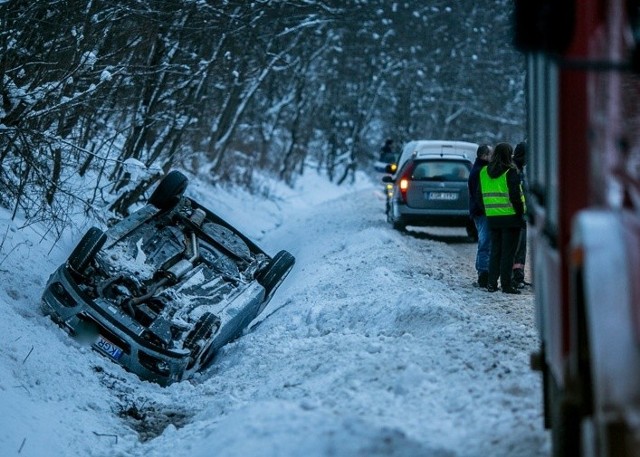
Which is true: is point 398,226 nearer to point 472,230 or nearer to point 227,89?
point 472,230

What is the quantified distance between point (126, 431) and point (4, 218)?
565 cm

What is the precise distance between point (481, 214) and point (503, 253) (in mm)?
785

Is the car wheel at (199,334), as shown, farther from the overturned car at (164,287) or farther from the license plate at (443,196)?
the license plate at (443,196)

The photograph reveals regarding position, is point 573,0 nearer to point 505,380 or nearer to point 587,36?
point 587,36

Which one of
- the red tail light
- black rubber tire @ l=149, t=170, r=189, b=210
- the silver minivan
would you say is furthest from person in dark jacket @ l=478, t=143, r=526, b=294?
the red tail light

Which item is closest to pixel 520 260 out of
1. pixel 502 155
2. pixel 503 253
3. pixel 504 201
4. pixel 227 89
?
pixel 503 253

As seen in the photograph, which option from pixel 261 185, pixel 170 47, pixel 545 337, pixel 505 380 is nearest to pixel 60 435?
pixel 505 380

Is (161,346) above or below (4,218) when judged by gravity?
below

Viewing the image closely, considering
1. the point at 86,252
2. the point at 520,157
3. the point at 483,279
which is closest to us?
the point at 86,252

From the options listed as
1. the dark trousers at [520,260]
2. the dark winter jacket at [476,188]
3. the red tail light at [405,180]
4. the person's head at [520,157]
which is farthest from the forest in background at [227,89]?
the dark trousers at [520,260]

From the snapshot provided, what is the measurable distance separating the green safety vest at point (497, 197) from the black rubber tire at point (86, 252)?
447cm

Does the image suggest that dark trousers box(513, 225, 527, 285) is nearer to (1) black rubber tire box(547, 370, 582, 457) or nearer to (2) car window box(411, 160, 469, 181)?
(2) car window box(411, 160, 469, 181)

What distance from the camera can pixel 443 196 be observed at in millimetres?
19359

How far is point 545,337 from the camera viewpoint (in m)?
5.67
